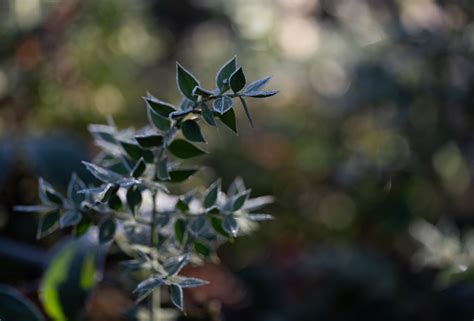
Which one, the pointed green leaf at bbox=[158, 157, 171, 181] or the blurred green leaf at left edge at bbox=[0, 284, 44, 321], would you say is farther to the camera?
the blurred green leaf at left edge at bbox=[0, 284, 44, 321]

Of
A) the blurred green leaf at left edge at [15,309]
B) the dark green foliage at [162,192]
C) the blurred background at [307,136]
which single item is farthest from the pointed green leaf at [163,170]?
the blurred background at [307,136]

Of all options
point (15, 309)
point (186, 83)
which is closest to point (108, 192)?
point (186, 83)

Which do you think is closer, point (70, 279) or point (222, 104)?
point (222, 104)

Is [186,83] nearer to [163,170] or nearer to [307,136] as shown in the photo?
[163,170]

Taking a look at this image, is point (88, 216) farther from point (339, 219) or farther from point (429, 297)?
point (339, 219)

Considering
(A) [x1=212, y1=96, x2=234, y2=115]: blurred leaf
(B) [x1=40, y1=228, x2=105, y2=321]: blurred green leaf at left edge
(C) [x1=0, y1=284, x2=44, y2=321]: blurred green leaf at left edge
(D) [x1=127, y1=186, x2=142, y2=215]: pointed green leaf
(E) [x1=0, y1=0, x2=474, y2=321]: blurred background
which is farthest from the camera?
(E) [x1=0, y1=0, x2=474, y2=321]: blurred background

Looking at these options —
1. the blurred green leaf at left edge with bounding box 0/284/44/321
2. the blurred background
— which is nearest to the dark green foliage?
the blurred green leaf at left edge with bounding box 0/284/44/321

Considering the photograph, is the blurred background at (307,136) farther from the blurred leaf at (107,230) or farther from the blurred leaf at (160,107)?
the blurred leaf at (160,107)

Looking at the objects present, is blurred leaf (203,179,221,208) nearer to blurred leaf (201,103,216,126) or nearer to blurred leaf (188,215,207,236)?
blurred leaf (188,215,207,236)
